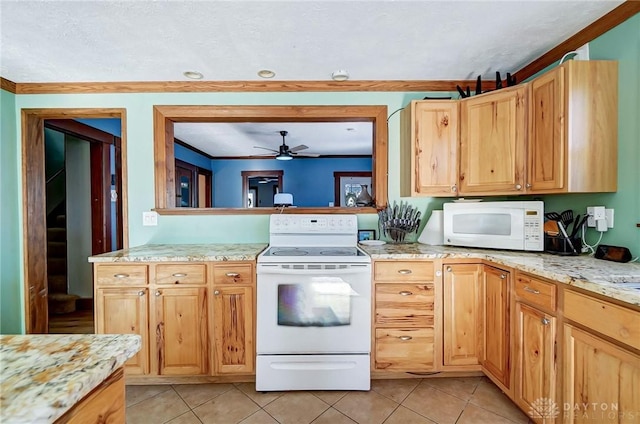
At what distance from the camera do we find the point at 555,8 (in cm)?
157

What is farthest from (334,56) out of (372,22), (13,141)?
(13,141)

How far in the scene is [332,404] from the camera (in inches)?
71.4

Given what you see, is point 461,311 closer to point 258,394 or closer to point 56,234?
point 258,394

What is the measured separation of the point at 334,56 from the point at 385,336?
200cm

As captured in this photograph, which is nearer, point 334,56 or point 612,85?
point 612,85

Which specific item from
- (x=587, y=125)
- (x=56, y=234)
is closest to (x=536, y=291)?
(x=587, y=125)

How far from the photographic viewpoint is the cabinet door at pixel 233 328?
1976mm

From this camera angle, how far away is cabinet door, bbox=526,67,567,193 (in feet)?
5.58

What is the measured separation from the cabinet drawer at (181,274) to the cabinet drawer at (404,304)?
4.01ft

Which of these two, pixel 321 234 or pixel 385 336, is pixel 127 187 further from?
pixel 385 336

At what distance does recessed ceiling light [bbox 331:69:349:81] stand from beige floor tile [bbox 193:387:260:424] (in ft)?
7.95

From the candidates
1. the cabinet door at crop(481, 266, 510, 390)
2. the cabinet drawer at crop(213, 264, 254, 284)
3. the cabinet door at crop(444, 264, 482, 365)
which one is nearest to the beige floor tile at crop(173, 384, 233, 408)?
the cabinet drawer at crop(213, 264, 254, 284)

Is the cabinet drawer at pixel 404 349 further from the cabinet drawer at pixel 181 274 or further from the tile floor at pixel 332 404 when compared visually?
the cabinet drawer at pixel 181 274

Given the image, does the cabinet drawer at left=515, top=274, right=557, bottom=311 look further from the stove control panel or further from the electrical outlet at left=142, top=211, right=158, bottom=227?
the electrical outlet at left=142, top=211, right=158, bottom=227
